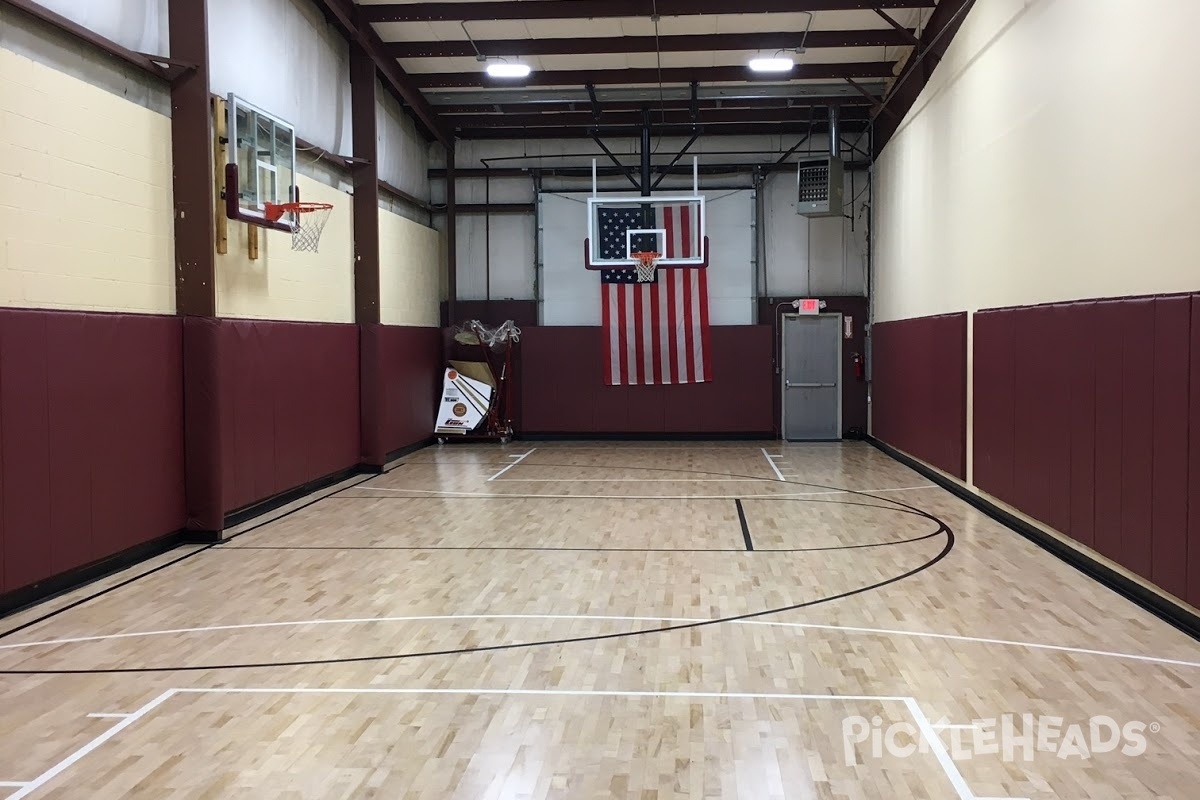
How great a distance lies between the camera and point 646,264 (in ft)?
48.1

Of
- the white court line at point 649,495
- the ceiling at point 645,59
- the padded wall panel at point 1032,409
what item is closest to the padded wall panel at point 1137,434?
the padded wall panel at point 1032,409

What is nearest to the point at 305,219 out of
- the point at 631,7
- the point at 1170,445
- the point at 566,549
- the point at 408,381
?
the point at 408,381

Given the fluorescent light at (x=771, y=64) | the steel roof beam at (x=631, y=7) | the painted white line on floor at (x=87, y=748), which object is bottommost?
the painted white line on floor at (x=87, y=748)

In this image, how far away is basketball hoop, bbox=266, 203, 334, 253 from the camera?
9031mm

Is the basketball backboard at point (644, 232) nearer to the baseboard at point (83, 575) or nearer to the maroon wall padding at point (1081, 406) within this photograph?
the maroon wall padding at point (1081, 406)

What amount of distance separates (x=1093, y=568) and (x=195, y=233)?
7.00 metres

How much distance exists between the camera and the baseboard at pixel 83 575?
5.82 metres

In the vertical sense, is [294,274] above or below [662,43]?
below

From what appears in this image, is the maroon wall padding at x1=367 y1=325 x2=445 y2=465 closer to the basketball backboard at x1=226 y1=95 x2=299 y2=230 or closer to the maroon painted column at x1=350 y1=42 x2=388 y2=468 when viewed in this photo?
the maroon painted column at x1=350 y1=42 x2=388 y2=468

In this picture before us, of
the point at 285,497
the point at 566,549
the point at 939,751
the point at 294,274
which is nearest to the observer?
the point at 939,751

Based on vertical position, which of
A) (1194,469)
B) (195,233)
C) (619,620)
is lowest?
(619,620)

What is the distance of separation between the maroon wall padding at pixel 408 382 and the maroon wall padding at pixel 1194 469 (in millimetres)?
9053

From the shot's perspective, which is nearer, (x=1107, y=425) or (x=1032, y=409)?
(x=1107, y=425)

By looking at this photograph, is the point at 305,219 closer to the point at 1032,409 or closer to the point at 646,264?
the point at 646,264
